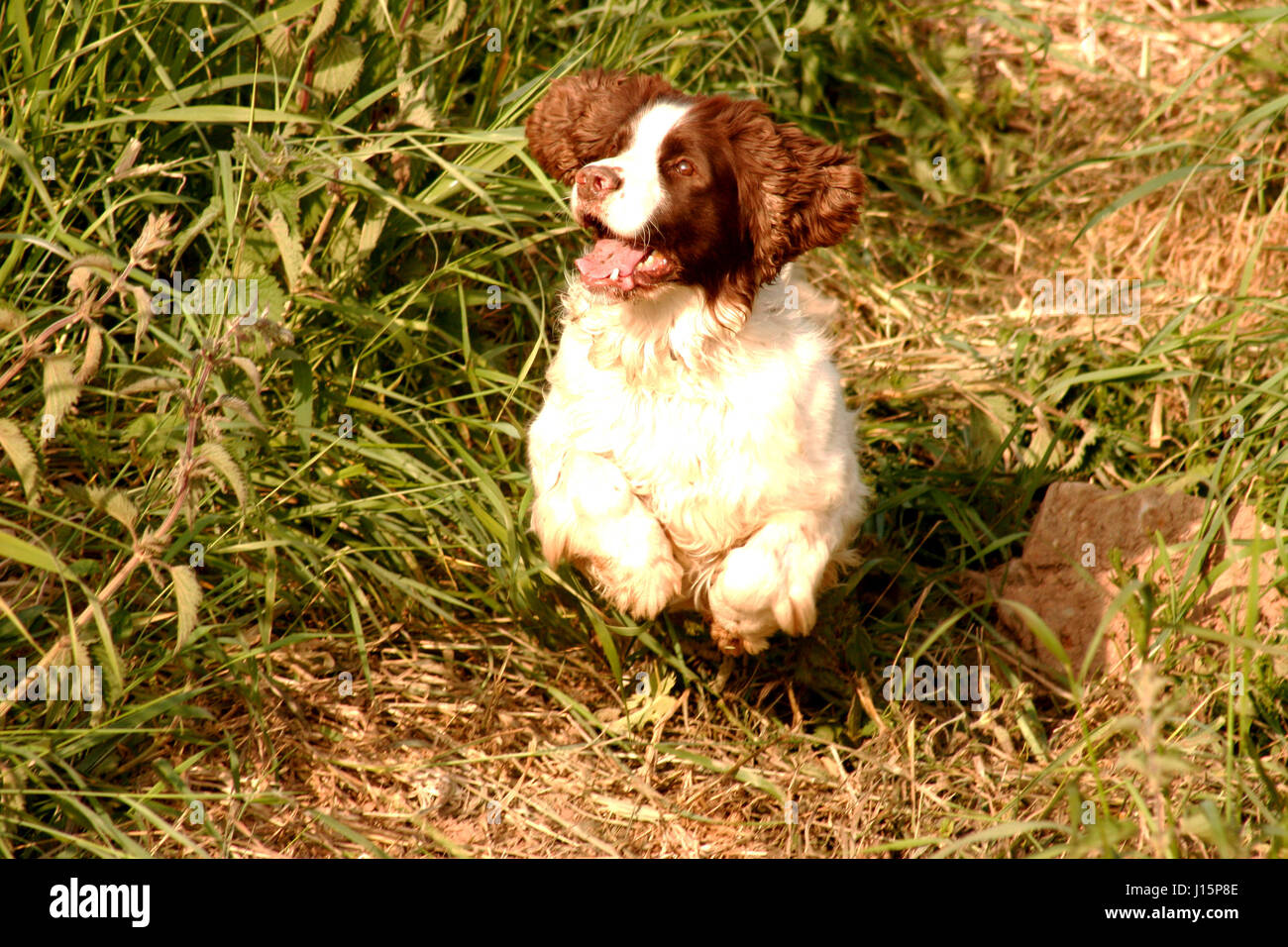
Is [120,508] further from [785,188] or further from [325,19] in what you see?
[785,188]

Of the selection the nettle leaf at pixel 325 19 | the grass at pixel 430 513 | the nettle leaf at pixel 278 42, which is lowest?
the grass at pixel 430 513

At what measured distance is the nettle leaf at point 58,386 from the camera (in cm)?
313

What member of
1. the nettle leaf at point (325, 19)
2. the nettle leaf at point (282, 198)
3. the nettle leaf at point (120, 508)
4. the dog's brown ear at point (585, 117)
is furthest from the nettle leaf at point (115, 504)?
the nettle leaf at point (325, 19)

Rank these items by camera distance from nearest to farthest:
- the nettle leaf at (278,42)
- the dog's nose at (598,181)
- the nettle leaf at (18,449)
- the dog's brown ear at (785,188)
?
the nettle leaf at (18,449)
the dog's nose at (598,181)
the dog's brown ear at (785,188)
the nettle leaf at (278,42)

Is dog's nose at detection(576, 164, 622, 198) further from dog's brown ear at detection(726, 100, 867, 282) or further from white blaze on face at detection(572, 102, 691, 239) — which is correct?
dog's brown ear at detection(726, 100, 867, 282)

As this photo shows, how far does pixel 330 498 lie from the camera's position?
4215 millimetres

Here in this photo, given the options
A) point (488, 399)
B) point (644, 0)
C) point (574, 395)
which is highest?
point (644, 0)

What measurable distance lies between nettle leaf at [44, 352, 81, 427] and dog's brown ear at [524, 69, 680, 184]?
51.5 inches

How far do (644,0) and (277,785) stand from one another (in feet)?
8.99

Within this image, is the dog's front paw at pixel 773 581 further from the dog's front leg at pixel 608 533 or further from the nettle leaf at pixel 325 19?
the nettle leaf at pixel 325 19

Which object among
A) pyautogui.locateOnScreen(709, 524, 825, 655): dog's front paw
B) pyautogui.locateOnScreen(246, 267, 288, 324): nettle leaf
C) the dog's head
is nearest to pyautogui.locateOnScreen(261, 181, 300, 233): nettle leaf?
pyautogui.locateOnScreen(246, 267, 288, 324): nettle leaf

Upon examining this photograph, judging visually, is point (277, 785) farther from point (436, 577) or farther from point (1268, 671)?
point (1268, 671)

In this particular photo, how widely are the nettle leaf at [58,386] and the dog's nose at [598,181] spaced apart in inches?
47.1
